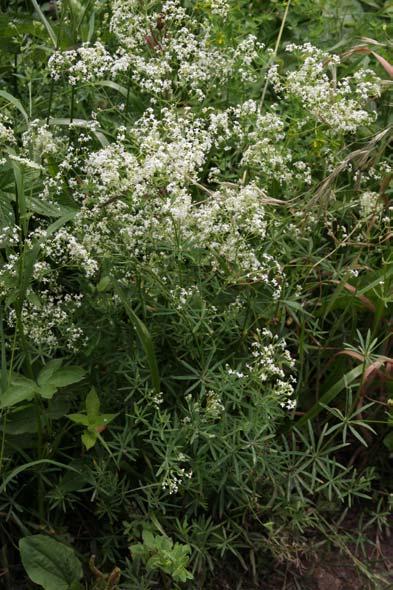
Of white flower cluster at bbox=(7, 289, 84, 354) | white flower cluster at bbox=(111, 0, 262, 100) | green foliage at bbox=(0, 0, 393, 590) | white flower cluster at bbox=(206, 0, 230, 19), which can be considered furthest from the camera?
white flower cluster at bbox=(206, 0, 230, 19)

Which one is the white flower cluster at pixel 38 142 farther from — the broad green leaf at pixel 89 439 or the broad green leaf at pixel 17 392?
the broad green leaf at pixel 89 439

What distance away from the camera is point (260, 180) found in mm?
3781

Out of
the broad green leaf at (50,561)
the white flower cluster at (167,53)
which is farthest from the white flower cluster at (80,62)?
the broad green leaf at (50,561)

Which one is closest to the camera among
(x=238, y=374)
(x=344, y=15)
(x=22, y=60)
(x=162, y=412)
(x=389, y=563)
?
(x=238, y=374)

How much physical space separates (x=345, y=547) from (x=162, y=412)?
84cm

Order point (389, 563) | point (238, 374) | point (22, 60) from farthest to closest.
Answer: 1. point (22, 60)
2. point (389, 563)
3. point (238, 374)

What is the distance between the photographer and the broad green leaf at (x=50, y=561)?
317 centimetres

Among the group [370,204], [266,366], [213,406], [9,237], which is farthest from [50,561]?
[370,204]

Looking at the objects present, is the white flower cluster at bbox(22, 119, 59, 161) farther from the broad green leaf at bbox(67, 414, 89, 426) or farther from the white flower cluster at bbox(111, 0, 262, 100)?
the broad green leaf at bbox(67, 414, 89, 426)

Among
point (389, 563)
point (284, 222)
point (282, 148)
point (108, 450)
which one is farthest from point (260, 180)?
point (389, 563)

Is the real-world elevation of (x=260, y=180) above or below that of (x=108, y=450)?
above

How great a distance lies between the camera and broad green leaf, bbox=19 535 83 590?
3170 mm

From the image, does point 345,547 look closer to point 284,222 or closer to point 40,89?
point 284,222

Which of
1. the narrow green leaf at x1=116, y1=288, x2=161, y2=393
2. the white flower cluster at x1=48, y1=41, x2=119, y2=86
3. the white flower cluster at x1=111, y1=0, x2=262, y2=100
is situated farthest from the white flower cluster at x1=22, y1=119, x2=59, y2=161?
the narrow green leaf at x1=116, y1=288, x2=161, y2=393
